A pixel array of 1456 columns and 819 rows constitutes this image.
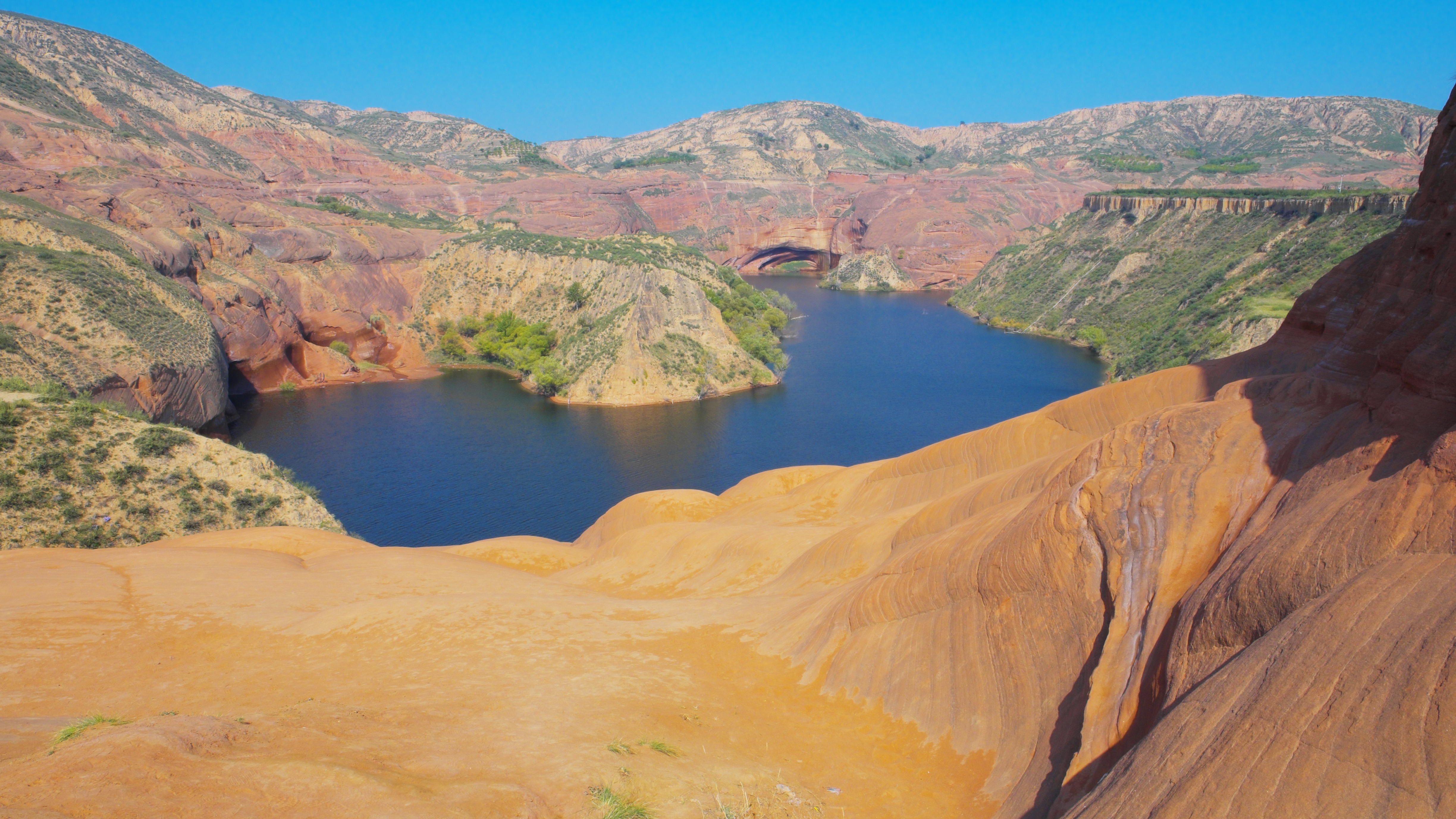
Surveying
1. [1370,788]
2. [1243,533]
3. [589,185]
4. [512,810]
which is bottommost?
[512,810]

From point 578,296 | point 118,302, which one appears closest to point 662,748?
point 118,302

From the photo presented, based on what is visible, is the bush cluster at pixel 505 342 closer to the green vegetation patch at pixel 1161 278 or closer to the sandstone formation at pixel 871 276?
the green vegetation patch at pixel 1161 278

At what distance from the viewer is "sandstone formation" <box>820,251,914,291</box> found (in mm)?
141375

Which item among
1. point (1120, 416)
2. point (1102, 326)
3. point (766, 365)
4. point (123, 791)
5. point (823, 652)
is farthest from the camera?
point (1102, 326)

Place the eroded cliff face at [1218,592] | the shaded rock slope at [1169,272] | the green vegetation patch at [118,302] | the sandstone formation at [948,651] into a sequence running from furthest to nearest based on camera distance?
the shaded rock slope at [1169,272], the green vegetation patch at [118,302], the sandstone formation at [948,651], the eroded cliff face at [1218,592]

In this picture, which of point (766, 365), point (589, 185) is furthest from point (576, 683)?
point (589, 185)

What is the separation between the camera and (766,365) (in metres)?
74.4

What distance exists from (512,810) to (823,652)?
8230 mm

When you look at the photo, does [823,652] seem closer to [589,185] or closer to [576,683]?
[576,683]

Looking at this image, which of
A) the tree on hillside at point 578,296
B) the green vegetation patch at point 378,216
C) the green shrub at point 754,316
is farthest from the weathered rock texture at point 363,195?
the green shrub at point 754,316

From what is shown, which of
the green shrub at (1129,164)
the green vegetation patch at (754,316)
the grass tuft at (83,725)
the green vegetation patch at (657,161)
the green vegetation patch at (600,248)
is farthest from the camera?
→ the green vegetation patch at (657,161)

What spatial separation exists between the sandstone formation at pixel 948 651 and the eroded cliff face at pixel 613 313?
150 feet

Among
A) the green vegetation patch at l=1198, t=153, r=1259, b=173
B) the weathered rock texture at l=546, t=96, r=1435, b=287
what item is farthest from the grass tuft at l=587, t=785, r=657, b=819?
the green vegetation patch at l=1198, t=153, r=1259, b=173

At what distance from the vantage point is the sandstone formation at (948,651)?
7.65 m
